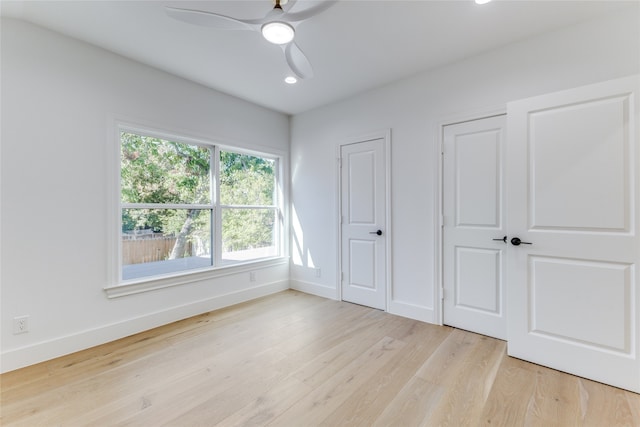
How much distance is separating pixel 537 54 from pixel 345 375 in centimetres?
309

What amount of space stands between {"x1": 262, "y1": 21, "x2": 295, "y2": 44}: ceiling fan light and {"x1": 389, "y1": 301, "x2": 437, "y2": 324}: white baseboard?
2.82 meters

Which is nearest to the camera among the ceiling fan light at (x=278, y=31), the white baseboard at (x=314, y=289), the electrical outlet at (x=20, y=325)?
the ceiling fan light at (x=278, y=31)

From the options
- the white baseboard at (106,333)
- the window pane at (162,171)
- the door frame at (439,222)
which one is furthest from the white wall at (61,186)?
the door frame at (439,222)

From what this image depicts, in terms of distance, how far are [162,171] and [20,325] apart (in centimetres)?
173

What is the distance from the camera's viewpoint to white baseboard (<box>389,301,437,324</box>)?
2973mm

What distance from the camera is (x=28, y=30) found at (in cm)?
220

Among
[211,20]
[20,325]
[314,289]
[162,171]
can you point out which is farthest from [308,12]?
[314,289]

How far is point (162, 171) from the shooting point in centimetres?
307

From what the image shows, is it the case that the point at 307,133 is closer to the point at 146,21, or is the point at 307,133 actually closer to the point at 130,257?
the point at 146,21

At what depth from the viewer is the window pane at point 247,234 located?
368 centimetres

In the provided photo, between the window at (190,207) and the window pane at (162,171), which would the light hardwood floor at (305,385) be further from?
the window pane at (162,171)

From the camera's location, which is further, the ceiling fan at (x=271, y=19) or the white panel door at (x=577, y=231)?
the white panel door at (x=577, y=231)

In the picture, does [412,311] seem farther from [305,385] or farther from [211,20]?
[211,20]

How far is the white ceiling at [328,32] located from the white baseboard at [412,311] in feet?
8.47
